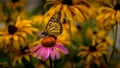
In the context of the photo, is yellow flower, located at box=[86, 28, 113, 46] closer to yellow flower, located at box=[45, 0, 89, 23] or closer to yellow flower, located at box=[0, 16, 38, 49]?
yellow flower, located at box=[45, 0, 89, 23]

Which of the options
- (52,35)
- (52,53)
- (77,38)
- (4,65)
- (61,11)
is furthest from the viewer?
(77,38)

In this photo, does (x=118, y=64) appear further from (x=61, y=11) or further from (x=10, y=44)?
(x=10, y=44)

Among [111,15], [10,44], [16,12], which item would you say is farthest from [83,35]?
[10,44]

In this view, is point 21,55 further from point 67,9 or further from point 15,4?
point 15,4

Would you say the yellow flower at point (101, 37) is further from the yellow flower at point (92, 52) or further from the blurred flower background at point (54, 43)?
the yellow flower at point (92, 52)

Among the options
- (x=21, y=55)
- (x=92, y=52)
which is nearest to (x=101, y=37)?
(x=92, y=52)

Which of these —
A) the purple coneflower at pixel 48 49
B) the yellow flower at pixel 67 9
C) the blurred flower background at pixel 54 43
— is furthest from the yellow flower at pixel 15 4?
the purple coneflower at pixel 48 49

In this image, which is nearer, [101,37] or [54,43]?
[54,43]

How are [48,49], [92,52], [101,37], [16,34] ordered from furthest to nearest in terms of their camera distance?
[101,37] < [92,52] < [16,34] < [48,49]
